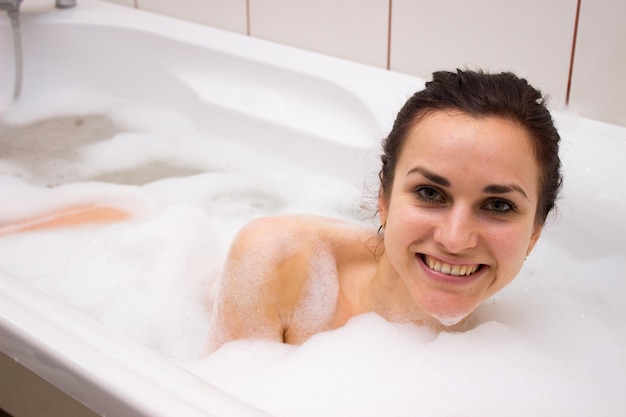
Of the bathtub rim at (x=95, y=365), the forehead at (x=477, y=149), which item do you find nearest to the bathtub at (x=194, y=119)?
the bathtub rim at (x=95, y=365)

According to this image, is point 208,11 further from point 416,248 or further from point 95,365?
point 95,365

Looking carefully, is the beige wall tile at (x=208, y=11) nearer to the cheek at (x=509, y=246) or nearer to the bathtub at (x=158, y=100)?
the bathtub at (x=158, y=100)

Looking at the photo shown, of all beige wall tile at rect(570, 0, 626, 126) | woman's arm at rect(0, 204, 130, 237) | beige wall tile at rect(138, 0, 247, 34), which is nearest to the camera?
beige wall tile at rect(570, 0, 626, 126)

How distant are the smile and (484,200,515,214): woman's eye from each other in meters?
0.07

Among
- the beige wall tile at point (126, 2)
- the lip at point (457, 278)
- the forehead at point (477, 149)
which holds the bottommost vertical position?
the beige wall tile at point (126, 2)

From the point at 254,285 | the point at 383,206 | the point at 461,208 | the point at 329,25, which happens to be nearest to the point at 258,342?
→ the point at 254,285

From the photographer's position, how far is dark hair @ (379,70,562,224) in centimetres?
99

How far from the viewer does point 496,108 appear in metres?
0.98

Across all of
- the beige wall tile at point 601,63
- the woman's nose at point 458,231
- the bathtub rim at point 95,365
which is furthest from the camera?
the beige wall tile at point 601,63

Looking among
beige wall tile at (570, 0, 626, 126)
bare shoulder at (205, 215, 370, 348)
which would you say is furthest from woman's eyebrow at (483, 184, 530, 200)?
beige wall tile at (570, 0, 626, 126)

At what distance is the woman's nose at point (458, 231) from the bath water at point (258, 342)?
0.69 feet

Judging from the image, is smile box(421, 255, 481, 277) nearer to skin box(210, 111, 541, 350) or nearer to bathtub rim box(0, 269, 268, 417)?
skin box(210, 111, 541, 350)

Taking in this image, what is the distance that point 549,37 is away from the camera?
1.50 meters

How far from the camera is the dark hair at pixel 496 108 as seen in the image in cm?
99
